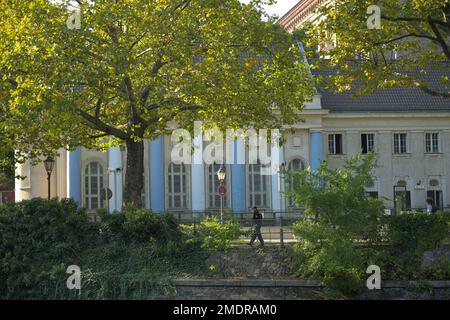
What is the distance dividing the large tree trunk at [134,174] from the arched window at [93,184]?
79.9ft

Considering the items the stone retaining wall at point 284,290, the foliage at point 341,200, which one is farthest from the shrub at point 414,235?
the stone retaining wall at point 284,290

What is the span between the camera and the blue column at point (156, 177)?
5200 cm

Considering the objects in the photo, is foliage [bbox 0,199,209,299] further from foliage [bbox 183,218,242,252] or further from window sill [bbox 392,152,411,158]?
window sill [bbox 392,152,411,158]

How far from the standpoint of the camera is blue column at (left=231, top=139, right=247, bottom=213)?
52188 millimetres

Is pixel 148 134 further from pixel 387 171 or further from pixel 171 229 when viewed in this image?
pixel 387 171

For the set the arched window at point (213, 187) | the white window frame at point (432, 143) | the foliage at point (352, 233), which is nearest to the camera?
the foliage at point (352, 233)

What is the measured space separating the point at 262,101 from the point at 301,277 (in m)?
7.96

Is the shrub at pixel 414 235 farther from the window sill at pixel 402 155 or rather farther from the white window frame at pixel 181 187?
the window sill at pixel 402 155

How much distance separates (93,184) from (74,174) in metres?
1.50

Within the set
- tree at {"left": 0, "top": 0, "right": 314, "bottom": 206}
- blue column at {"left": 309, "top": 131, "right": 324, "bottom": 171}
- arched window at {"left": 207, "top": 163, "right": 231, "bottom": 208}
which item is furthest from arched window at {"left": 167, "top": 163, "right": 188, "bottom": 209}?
tree at {"left": 0, "top": 0, "right": 314, "bottom": 206}

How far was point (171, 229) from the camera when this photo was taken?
22.1 metres

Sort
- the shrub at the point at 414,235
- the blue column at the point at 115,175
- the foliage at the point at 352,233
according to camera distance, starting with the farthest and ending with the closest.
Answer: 1. the blue column at the point at 115,175
2. the shrub at the point at 414,235
3. the foliage at the point at 352,233

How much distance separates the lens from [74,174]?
51.3m
